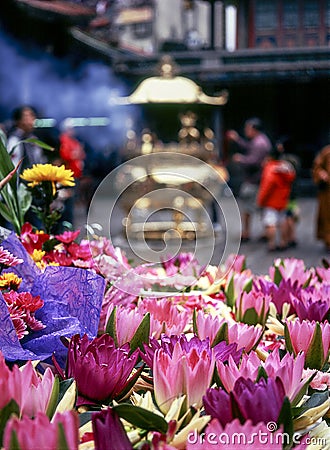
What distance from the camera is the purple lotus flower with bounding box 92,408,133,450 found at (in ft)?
2.97

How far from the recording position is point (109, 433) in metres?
0.91

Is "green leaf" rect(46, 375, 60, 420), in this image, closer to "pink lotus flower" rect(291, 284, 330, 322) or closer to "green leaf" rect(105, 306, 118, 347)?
"green leaf" rect(105, 306, 118, 347)

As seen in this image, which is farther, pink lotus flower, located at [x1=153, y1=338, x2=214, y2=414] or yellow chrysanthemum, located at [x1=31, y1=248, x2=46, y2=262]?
yellow chrysanthemum, located at [x1=31, y1=248, x2=46, y2=262]

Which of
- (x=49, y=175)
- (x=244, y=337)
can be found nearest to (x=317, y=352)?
(x=244, y=337)

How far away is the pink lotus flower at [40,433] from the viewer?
2.66 feet

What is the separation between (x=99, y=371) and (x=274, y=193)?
7399mm

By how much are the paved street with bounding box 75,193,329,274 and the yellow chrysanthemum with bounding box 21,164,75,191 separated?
102 millimetres

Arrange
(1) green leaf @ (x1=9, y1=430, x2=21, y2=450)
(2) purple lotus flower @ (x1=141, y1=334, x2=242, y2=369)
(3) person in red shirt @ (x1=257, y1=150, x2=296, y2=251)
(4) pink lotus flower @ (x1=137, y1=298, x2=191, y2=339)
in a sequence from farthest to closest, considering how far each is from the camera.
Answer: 1. (3) person in red shirt @ (x1=257, y1=150, x2=296, y2=251)
2. (4) pink lotus flower @ (x1=137, y1=298, x2=191, y2=339)
3. (2) purple lotus flower @ (x1=141, y1=334, x2=242, y2=369)
4. (1) green leaf @ (x1=9, y1=430, x2=21, y2=450)

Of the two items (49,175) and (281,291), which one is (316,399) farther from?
(49,175)

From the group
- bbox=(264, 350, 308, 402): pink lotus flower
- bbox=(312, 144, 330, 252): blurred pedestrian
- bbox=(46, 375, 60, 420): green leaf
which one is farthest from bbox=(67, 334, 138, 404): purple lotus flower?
bbox=(312, 144, 330, 252): blurred pedestrian

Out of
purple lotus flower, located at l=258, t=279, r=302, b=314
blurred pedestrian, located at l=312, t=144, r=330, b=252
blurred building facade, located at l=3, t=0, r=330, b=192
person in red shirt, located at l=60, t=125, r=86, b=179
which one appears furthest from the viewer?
blurred building facade, located at l=3, t=0, r=330, b=192

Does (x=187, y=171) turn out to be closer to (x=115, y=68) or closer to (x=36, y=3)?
(x=36, y=3)

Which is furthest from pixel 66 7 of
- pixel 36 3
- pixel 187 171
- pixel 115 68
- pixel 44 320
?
pixel 44 320

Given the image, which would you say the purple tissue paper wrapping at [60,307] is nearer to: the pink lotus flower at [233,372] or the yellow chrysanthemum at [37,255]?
the yellow chrysanthemum at [37,255]
